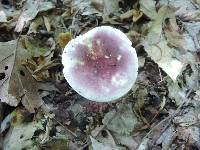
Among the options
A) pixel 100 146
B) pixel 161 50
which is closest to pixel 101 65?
pixel 100 146

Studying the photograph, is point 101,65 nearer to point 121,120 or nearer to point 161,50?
point 121,120

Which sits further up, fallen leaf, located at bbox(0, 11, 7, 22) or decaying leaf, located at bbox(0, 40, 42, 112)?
fallen leaf, located at bbox(0, 11, 7, 22)

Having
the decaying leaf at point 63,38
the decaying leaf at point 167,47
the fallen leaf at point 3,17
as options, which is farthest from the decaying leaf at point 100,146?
the fallen leaf at point 3,17

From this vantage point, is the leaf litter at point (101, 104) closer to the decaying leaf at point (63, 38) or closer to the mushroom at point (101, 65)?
the decaying leaf at point (63, 38)

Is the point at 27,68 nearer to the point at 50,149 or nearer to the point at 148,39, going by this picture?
the point at 50,149

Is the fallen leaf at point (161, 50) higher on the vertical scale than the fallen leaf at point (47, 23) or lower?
lower

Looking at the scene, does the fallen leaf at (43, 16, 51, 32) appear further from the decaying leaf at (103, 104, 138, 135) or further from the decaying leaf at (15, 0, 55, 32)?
the decaying leaf at (103, 104, 138, 135)

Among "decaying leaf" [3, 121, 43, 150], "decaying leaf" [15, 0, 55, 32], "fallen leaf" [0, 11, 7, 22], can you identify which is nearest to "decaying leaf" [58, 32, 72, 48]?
"decaying leaf" [15, 0, 55, 32]
